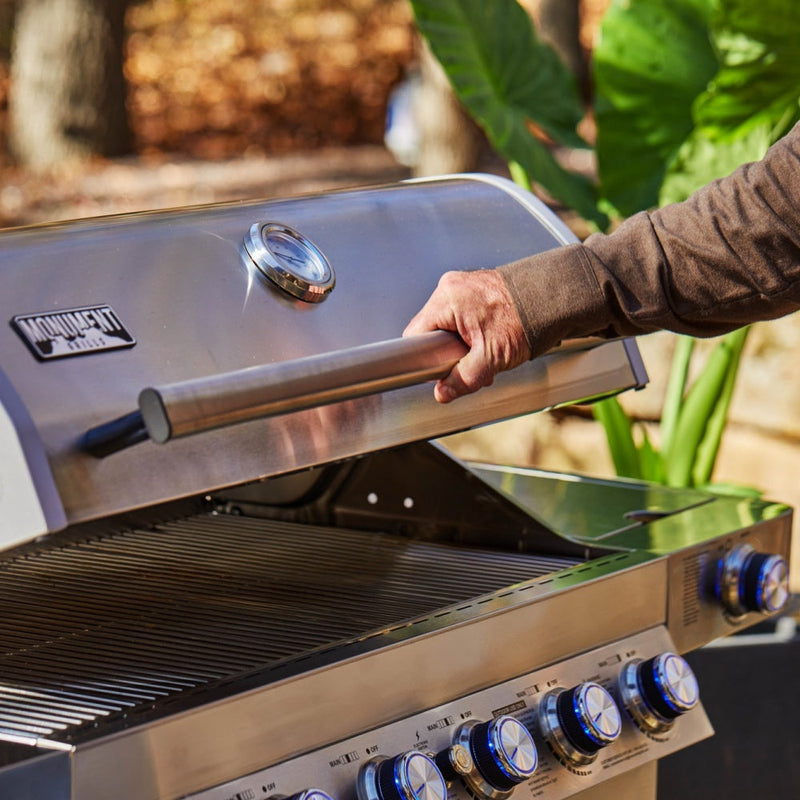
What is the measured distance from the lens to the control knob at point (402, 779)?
36.4 inches

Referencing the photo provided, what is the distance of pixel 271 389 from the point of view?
0.89 m

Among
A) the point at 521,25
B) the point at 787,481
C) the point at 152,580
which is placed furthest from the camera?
the point at 787,481

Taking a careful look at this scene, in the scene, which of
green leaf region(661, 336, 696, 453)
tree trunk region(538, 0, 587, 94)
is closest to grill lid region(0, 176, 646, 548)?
green leaf region(661, 336, 696, 453)

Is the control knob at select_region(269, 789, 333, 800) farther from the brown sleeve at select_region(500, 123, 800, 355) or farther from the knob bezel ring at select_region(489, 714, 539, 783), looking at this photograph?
the brown sleeve at select_region(500, 123, 800, 355)

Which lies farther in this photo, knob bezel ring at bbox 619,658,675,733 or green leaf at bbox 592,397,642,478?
green leaf at bbox 592,397,642,478

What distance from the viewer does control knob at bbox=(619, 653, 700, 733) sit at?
45.1 inches

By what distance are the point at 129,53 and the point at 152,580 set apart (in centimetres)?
866

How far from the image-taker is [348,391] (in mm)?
945

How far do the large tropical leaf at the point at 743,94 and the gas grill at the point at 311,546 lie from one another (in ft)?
3.87

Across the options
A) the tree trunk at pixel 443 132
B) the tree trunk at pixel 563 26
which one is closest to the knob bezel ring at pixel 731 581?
the tree trunk at pixel 443 132

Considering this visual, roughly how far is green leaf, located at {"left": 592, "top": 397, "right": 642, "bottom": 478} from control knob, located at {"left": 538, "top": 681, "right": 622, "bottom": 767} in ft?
4.89

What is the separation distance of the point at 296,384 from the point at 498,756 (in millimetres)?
362

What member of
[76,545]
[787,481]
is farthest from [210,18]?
[76,545]

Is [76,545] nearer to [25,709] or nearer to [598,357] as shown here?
[25,709]
